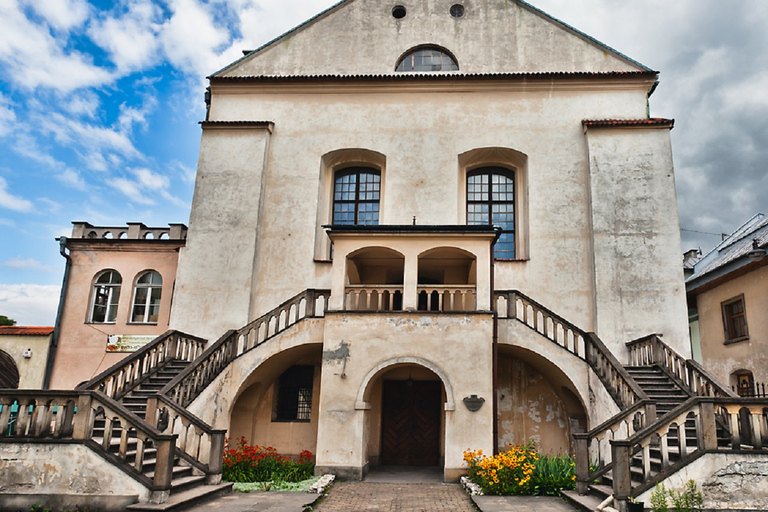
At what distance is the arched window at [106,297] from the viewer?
773 inches

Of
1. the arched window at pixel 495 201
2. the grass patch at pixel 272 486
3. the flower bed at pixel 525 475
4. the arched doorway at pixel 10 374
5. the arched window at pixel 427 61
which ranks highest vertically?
the arched window at pixel 427 61

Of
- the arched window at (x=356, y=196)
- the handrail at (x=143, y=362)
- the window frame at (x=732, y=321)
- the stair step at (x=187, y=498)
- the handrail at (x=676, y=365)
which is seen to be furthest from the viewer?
the window frame at (x=732, y=321)

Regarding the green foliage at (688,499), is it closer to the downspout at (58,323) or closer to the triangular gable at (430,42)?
the triangular gable at (430,42)

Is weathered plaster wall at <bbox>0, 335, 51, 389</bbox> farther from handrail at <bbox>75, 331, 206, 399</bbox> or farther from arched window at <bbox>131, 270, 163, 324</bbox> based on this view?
handrail at <bbox>75, 331, 206, 399</bbox>

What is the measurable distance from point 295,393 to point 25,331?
9.23m

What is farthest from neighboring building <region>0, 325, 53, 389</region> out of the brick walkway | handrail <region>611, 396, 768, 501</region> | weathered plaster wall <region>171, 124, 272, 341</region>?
handrail <region>611, 396, 768, 501</region>

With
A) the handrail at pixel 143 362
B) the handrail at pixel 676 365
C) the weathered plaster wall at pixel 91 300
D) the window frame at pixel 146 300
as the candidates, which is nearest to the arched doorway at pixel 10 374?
the weathered plaster wall at pixel 91 300

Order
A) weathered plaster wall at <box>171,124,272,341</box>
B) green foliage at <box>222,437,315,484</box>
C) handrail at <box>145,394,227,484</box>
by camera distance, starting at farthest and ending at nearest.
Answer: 1. weathered plaster wall at <box>171,124,272,341</box>
2. green foliage at <box>222,437,315,484</box>
3. handrail at <box>145,394,227,484</box>

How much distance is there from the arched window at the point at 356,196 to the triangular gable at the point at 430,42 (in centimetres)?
339

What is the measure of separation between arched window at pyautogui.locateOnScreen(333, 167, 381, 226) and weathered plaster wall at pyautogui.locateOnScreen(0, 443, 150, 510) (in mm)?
11770

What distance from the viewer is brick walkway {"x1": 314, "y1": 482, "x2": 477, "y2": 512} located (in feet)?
33.3

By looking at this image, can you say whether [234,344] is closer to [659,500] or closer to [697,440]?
[659,500]

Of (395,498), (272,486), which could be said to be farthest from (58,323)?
(395,498)

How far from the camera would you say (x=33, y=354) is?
62.0ft
